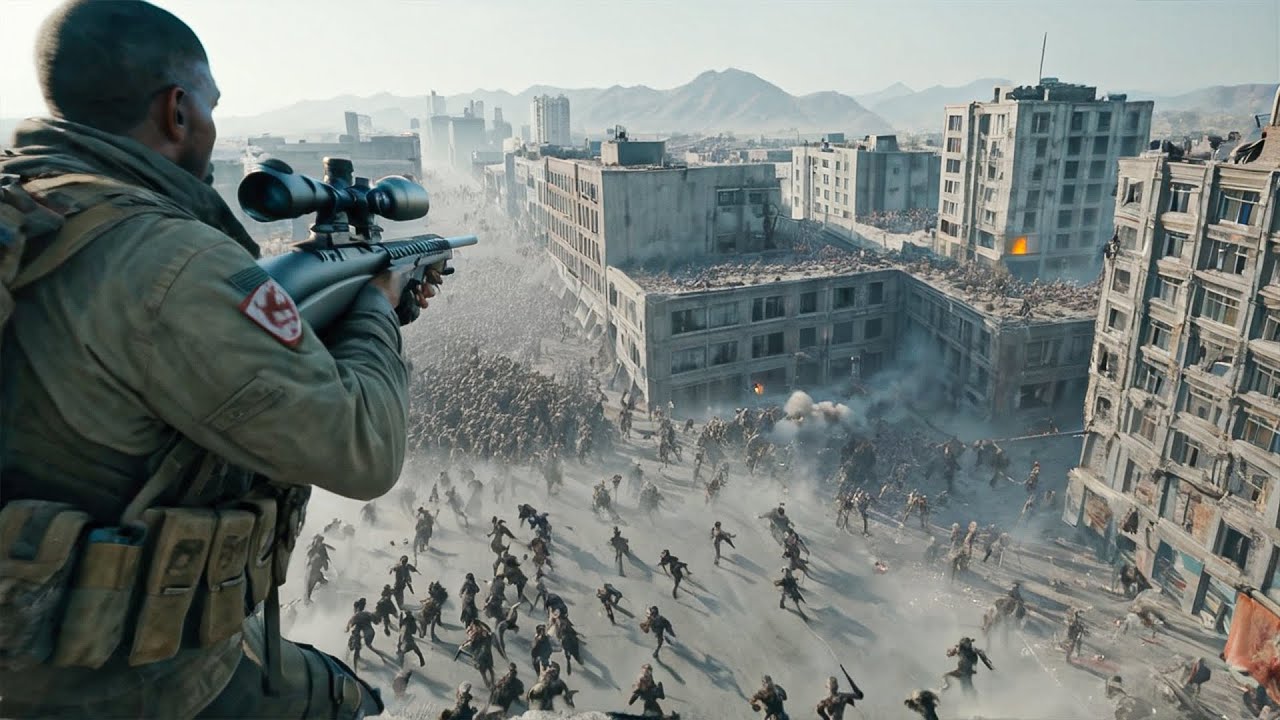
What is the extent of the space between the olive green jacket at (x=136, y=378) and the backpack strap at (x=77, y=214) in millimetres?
30

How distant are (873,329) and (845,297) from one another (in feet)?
8.87

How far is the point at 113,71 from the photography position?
8.25 ft

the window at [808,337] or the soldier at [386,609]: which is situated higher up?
the window at [808,337]

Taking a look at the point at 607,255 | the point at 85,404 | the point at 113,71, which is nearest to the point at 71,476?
the point at 85,404

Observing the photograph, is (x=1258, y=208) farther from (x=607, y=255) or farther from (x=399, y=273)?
(x=607, y=255)

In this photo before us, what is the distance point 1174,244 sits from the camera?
2177 cm

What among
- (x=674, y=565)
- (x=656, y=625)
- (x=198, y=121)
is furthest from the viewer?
(x=674, y=565)

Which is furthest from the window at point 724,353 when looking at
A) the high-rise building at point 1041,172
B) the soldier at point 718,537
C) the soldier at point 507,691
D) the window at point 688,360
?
the high-rise building at point 1041,172

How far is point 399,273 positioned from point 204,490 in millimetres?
1678

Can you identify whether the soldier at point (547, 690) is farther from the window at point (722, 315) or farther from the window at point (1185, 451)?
the window at point (722, 315)

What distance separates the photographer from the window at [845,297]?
37656 mm

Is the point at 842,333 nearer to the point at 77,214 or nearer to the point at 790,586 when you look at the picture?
the point at 790,586

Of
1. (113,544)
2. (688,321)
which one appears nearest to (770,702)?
(113,544)

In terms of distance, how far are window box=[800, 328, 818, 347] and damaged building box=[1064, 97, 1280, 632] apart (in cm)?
1411
